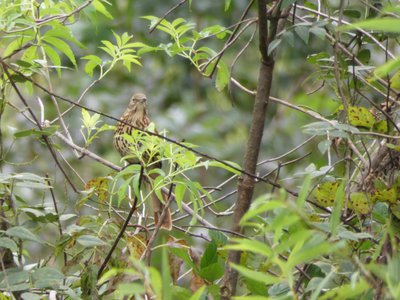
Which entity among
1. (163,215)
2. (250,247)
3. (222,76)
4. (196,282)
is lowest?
(196,282)

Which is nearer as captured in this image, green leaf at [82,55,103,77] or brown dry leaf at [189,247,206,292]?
brown dry leaf at [189,247,206,292]

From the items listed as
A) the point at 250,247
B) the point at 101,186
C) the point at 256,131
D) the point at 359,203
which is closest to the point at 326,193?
the point at 359,203

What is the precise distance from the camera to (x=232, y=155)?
5.05 metres

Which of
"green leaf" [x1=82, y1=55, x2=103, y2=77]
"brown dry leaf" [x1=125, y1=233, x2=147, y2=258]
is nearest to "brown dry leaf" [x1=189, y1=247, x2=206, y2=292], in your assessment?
"brown dry leaf" [x1=125, y1=233, x2=147, y2=258]

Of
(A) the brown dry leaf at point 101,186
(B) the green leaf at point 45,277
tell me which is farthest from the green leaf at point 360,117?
(B) the green leaf at point 45,277

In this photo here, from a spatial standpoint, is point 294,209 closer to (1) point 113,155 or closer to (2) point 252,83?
(1) point 113,155

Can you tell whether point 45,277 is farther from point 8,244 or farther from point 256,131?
point 256,131

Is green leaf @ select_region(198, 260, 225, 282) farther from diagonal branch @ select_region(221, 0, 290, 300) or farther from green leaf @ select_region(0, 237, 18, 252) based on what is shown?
green leaf @ select_region(0, 237, 18, 252)

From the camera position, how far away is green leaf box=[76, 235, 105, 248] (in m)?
1.89

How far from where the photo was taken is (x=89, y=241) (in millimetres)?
1900

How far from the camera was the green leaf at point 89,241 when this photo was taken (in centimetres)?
189

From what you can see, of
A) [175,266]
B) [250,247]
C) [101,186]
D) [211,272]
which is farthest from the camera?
[101,186]

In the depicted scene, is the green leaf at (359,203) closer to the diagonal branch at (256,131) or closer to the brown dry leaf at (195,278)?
the diagonal branch at (256,131)

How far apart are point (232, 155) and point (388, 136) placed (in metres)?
3.25
